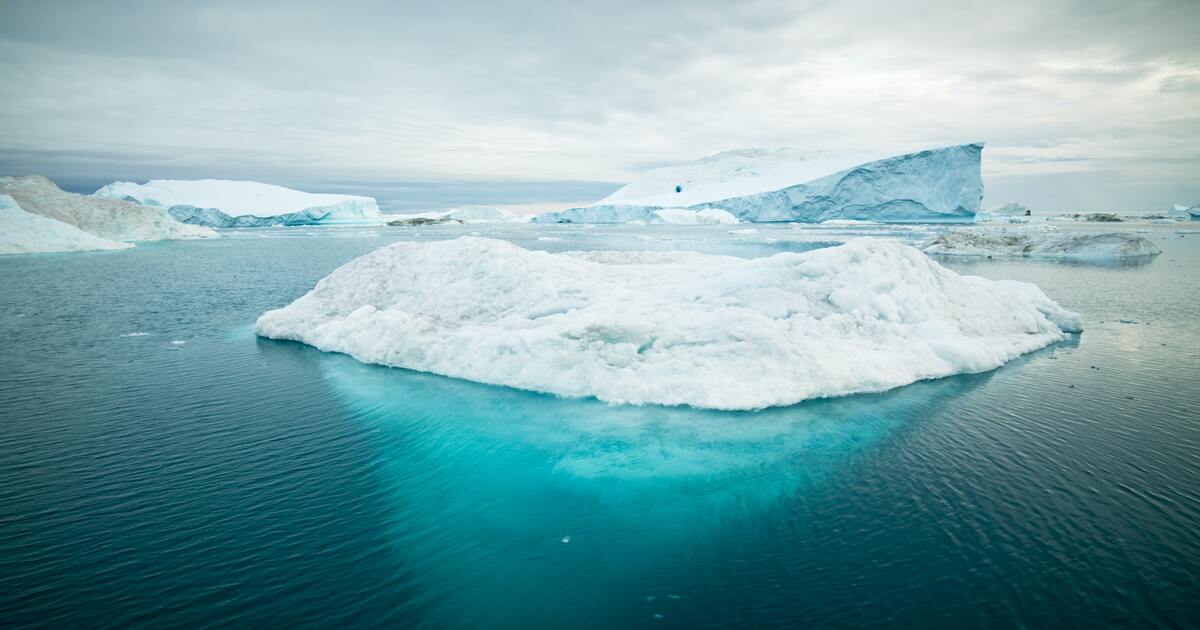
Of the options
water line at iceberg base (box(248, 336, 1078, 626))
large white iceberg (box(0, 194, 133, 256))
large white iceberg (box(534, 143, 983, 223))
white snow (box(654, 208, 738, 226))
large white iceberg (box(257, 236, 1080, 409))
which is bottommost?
water line at iceberg base (box(248, 336, 1078, 626))

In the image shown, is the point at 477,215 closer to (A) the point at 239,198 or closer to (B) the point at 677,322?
(A) the point at 239,198

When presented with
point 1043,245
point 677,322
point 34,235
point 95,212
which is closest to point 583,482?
point 677,322

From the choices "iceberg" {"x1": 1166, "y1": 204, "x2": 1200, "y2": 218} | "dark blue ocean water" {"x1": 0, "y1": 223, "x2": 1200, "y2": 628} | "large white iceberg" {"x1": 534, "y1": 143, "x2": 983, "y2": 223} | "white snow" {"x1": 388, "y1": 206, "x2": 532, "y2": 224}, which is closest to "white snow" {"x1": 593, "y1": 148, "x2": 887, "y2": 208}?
"large white iceberg" {"x1": 534, "y1": 143, "x2": 983, "y2": 223}

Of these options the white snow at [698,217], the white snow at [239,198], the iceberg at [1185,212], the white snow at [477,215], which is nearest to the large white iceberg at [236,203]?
the white snow at [239,198]

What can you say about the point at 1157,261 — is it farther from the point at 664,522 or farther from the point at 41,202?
the point at 41,202

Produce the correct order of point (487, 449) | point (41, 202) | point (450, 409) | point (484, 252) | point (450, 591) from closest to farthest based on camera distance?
1. point (450, 591)
2. point (487, 449)
3. point (450, 409)
4. point (484, 252)
5. point (41, 202)

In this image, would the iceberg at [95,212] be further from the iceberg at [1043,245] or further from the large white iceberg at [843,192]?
the iceberg at [1043,245]

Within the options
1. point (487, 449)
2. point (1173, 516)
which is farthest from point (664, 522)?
point (1173, 516)

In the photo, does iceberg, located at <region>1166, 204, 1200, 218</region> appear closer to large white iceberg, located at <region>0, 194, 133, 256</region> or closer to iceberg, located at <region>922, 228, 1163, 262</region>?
iceberg, located at <region>922, 228, 1163, 262</region>
